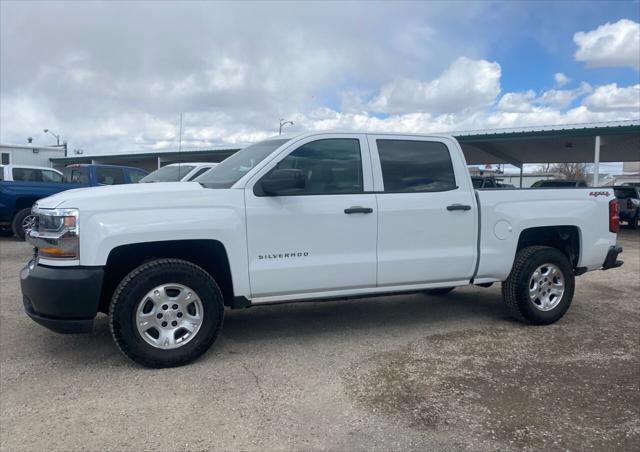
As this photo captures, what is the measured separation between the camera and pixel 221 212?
4305mm

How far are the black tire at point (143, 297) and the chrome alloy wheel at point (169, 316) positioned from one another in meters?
0.03

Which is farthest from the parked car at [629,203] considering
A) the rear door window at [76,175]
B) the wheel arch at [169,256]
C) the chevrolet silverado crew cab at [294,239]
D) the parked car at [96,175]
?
the wheel arch at [169,256]

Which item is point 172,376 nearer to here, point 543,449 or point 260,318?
point 260,318

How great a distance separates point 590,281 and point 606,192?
290 cm

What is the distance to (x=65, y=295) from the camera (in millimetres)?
3908

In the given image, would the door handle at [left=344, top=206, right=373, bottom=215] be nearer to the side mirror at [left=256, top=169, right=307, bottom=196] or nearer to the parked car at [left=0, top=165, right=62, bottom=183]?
the side mirror at [left=256, top=169, right=307, bottom=196]

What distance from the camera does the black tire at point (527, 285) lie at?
216 inches

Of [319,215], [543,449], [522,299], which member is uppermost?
[319,215]

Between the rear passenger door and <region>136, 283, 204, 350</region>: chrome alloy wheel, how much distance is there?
170cm

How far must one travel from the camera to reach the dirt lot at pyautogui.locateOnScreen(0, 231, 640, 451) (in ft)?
10.6

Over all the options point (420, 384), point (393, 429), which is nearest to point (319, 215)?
point (420, 384)

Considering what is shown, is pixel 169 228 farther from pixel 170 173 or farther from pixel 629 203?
pixel 629 203

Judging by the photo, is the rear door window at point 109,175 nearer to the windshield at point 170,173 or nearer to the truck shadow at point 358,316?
the windshield at point 170,173

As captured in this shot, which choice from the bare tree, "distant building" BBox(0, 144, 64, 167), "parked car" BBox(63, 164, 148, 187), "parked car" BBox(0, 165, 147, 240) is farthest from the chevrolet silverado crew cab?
the bare tree
